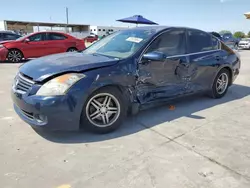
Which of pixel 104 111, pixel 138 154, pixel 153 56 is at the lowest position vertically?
pixel 138 154

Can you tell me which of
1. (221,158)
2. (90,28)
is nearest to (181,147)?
(221,158)

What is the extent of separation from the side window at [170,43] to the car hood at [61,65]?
2.59 ft

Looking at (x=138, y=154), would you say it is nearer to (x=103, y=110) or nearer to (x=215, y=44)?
(x=103, y=110)

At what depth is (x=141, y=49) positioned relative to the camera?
131 inches

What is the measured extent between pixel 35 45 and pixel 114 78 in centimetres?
820

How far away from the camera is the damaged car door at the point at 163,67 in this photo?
331 centimetres

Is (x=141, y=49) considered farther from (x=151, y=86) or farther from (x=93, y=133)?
(x=93, y=133)

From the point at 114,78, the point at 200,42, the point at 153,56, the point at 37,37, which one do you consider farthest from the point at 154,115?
the point at 37,37

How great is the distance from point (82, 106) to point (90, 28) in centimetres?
6417

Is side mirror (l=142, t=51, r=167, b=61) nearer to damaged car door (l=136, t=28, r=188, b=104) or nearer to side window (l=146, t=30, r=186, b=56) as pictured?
damaged car door (l=136, t=28, r=188, b=104)

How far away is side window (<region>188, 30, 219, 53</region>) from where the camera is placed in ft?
13.6

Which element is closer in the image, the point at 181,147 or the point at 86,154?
the point at 86,154

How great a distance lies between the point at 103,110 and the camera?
3.06m

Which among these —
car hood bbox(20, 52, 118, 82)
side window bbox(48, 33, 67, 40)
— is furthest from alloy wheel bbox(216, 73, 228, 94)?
side window bbox(48, 33, 67, 40)
